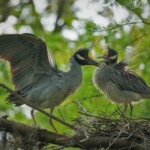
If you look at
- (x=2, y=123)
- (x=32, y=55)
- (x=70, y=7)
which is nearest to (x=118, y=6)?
(x=32, y=55)

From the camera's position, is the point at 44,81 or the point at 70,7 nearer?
the point at 44,81

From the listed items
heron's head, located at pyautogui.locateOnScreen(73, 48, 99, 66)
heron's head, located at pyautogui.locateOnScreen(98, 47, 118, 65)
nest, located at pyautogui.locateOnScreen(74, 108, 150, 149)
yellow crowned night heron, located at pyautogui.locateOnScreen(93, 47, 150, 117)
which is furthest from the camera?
heron's head, located at pyautogui.locateOnScreen(98, 47, 118, 65)

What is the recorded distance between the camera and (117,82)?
10891 mm

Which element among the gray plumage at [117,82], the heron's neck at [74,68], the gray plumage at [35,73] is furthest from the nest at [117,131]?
the gray plumage at [117,82]

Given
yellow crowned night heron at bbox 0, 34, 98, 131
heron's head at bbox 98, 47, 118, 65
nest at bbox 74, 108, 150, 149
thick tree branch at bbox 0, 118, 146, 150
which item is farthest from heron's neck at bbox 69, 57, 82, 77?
thick tree branch at bbox 0, 118, 146, 150

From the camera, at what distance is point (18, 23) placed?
695 inches

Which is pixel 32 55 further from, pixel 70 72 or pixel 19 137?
pixel 19 137

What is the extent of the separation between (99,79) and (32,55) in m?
1.61

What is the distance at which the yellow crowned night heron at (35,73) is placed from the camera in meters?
9.32

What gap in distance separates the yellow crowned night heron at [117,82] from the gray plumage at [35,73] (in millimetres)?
940

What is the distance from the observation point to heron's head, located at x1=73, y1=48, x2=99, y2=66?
1007 cm

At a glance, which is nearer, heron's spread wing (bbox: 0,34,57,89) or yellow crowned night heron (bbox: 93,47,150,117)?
heron's spread wing (bbox: 0,34,57,89)

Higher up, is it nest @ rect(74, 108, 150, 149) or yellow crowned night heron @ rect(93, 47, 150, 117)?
nest @ rect(74, 108, 150, 149)

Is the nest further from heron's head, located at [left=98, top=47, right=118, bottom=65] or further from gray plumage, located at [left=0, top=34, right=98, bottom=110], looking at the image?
heron's head, located at [left=98, top=47, right=118, bottom=65]
